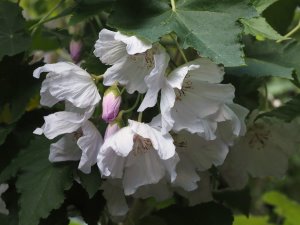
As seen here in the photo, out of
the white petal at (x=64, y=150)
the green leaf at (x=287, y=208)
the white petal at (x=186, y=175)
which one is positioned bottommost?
the green leaf at (x=287, y=208)

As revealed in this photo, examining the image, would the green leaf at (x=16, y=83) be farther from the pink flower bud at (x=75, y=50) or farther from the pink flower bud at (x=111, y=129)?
the pink flower bud at (x=111, y=129)

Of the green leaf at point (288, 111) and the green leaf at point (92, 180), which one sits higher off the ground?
the green leaf at point (92, 180)

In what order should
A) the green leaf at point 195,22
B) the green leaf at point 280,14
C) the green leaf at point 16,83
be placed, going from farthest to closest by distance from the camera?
the green leaf at point 280,14, the green leaf at point 16,83, the green leaf at point 195,22

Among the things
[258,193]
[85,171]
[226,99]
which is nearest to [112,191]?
[85,171]

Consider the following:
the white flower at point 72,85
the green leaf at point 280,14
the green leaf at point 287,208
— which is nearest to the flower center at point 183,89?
the white flower at point 72,85

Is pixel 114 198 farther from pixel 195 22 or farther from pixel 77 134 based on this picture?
pixel 195 22

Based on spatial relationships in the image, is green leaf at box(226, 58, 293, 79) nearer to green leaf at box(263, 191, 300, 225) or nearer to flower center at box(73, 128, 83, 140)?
flower center at box(73, 128, 83, 140)

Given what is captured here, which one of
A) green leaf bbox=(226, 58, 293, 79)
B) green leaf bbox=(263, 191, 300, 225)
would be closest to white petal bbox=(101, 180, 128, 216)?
green leaf bbox=(226, 58, 293, 79)
